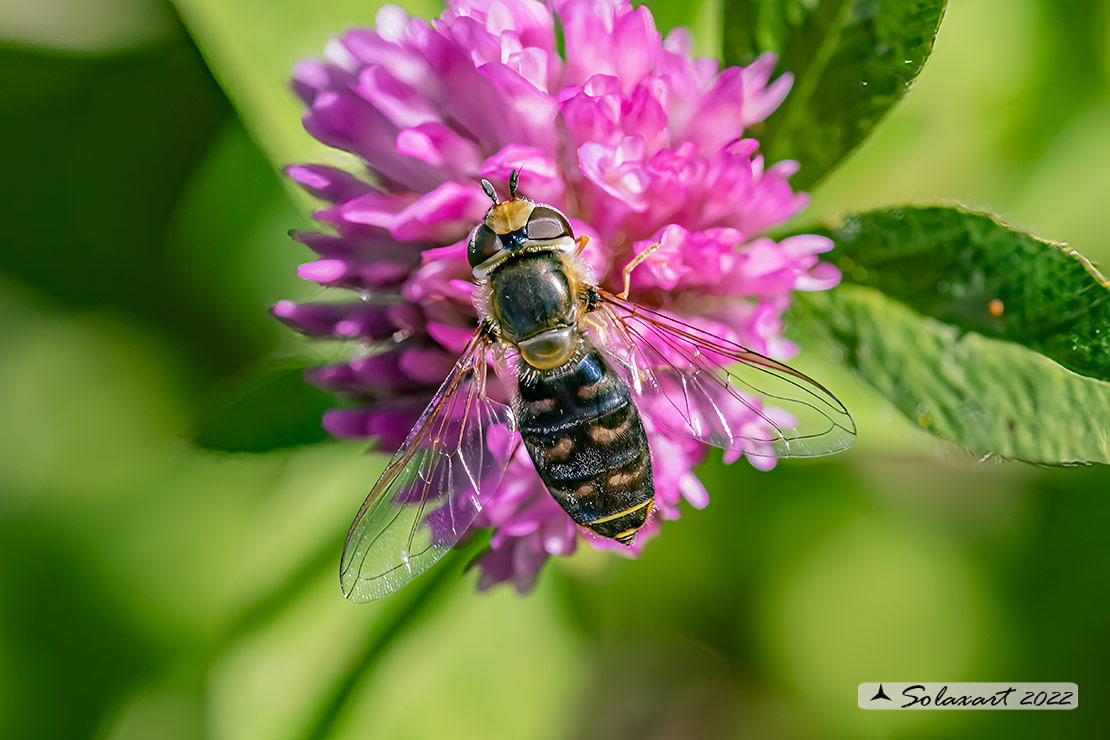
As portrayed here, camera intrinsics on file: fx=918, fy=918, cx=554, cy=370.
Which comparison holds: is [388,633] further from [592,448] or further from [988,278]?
[988,278]

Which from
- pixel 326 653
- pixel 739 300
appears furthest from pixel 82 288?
pixel 739 300

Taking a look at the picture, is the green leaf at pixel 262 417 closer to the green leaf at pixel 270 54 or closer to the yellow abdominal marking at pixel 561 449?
the green leaf at pixel 270 54

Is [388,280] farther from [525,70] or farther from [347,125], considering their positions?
[525,70]

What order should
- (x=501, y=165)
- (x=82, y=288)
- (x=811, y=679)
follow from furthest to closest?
(x=82, y=288), (x=811, y=679), (x=501, y=165)

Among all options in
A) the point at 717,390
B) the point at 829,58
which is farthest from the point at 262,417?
the point at 829,58

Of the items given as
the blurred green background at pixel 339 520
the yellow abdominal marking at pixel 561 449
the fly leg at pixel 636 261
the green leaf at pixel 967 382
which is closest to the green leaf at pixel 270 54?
the blurred green background at pixel 339 520

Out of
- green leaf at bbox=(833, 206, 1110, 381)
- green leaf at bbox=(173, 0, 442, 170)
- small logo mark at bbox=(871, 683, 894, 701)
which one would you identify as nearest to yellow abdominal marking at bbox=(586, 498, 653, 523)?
green leaf at bbox=(833, 206, 1110, 381)
